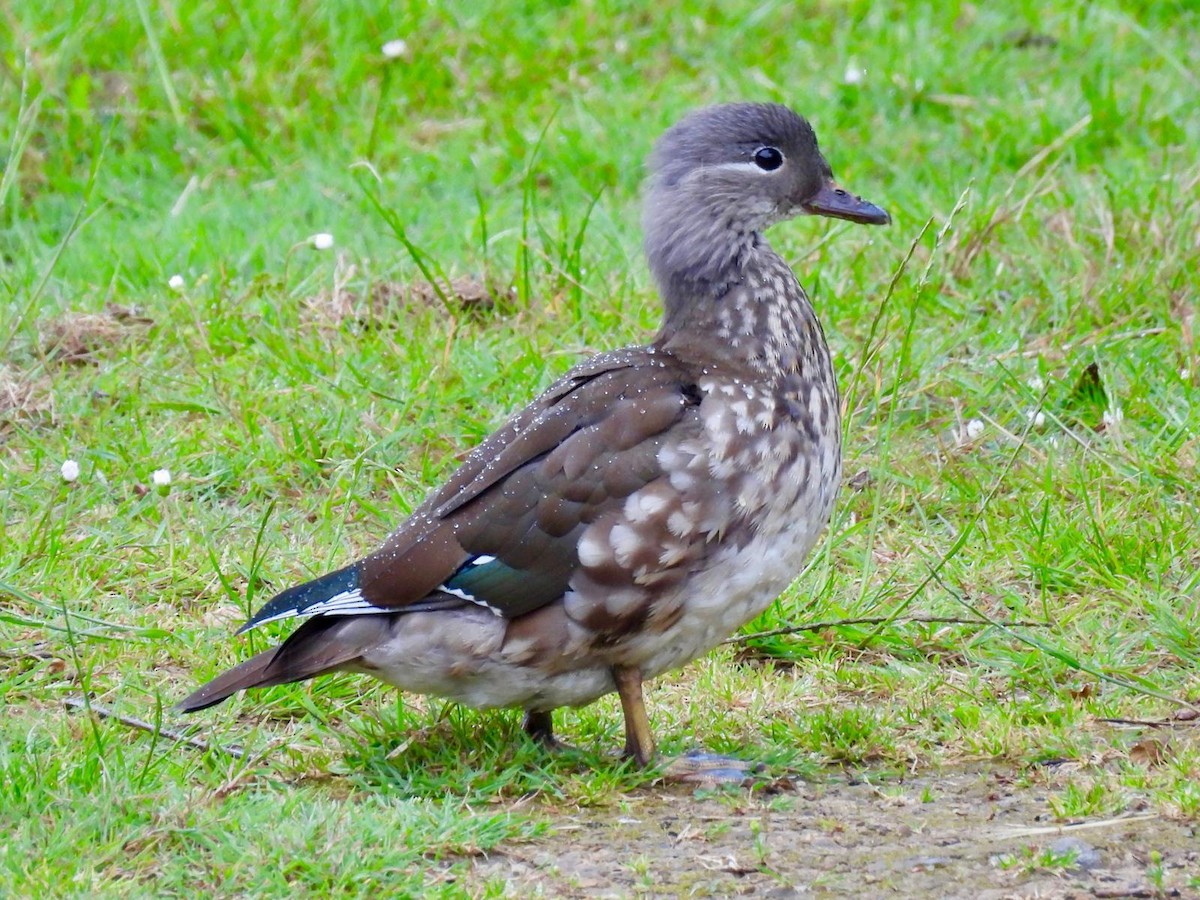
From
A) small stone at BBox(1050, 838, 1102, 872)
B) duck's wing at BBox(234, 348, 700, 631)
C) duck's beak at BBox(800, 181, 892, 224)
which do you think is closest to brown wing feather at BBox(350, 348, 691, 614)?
duck's wing at BBox(234, 348, 700, 631)

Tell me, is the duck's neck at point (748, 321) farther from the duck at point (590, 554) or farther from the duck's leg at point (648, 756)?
the duck's leg at point (648, 756)

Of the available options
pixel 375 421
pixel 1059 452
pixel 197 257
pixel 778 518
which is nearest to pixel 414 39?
pixel 197 257

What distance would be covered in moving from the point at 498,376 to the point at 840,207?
146 cm

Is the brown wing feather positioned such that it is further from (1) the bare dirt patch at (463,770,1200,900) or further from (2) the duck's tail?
(1) the bare dirt patch at (463,770,1200,900)

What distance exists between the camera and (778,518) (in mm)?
3941

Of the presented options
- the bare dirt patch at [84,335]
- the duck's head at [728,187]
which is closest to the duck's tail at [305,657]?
the duck's head at [728,187]

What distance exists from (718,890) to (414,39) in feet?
18.3

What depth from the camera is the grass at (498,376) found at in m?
3.96

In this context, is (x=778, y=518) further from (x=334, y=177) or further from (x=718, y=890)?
(x=334, y=177)

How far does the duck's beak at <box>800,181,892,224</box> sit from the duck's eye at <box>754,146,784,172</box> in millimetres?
142

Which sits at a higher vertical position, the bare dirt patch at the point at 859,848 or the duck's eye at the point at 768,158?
the duck's eye at the point at 768,158

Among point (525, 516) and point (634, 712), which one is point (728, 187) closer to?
point (525, 516)

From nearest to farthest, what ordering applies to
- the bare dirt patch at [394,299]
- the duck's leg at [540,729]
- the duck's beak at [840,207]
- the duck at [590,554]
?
1. the duck at [590,554]
2. the duck's leg at [540,729]
3. the duck's beak at [840,207]
4. the bare dirt patch at [394,299]

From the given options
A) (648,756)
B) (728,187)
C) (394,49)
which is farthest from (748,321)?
(394,49)
